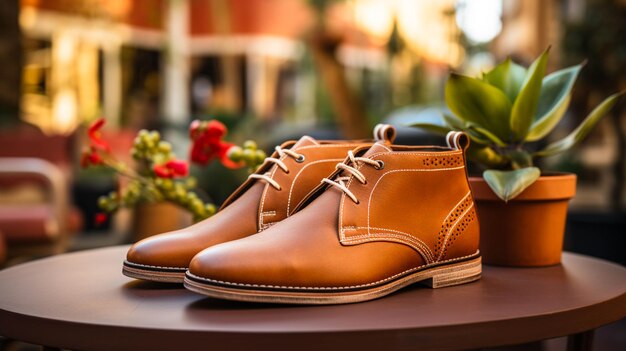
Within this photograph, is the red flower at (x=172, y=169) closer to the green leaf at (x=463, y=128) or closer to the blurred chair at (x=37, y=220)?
the green leaf at (x=463, y=128)

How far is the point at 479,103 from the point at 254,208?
0.39m

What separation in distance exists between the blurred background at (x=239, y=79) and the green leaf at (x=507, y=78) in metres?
1.74

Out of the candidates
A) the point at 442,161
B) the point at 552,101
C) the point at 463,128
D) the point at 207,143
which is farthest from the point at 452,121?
the point at 207,143

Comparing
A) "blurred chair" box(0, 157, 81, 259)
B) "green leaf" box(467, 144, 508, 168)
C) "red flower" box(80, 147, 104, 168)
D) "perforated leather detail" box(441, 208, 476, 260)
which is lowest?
"blurred chair" box(0, 157, 81, 259)

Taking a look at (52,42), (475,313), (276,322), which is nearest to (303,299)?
(276,322)

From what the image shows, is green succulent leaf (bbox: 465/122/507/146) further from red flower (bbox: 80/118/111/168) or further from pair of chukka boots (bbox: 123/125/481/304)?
red flower (bbox: 80/118/111/168)

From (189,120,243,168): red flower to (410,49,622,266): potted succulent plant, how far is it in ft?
1.07

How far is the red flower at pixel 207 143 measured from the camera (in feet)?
3.90

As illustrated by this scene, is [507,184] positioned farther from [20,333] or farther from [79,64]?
[79,64]

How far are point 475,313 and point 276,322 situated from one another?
0.65 ft

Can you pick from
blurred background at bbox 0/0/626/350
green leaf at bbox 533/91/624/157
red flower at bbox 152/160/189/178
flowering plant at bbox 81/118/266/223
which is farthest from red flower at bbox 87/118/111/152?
blurred background at bbox 0/0/626/350

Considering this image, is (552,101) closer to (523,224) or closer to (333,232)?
(523,224)

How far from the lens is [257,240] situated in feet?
2.49

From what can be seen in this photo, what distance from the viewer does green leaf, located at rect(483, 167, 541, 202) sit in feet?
3.18
